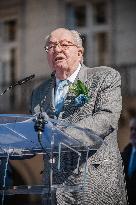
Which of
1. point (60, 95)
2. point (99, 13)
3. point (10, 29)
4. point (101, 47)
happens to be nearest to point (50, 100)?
point (60, 95)

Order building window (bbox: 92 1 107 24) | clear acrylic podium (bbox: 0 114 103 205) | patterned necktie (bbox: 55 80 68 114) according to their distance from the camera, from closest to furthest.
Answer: clear acrylic podium (bbox: 0 114 103 205)
patterned necktie (bbox: 55 80 68 114)
building window (bbox: 92 1 107 24)

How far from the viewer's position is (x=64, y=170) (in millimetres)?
3398

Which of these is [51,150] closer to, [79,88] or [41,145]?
[41,145]

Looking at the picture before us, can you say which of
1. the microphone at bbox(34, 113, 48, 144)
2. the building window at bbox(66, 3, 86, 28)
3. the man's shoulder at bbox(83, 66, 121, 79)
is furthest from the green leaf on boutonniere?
the building window at bbox(66, 3, 86, 28)

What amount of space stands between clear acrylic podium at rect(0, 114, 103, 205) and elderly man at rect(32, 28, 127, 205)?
0.05 metres

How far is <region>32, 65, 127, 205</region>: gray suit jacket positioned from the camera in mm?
3307

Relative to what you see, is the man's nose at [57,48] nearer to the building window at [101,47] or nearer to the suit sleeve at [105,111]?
the suit sleeve at [105,111]

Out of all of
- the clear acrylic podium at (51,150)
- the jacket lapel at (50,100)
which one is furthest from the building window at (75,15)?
the clear acrylic podium at (51,150)

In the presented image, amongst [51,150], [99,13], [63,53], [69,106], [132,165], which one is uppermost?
[63,53]

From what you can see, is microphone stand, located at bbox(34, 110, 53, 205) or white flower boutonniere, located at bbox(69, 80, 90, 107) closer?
microphone stand, located at bbox(34, 110, 53, 205)

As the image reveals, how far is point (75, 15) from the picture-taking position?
1861 centimetres

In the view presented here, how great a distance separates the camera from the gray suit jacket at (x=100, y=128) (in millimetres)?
3307

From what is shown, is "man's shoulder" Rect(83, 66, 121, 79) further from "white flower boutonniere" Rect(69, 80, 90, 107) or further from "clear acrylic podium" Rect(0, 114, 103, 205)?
"clear acrylic podium" Rect(0, 114, 103, 205)

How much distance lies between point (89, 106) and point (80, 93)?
8 cm
